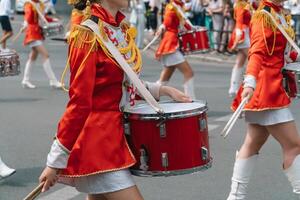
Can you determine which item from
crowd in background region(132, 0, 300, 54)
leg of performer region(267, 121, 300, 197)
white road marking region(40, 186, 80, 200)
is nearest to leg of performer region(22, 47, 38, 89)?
crowd in background region(132, 0, 300, 54)

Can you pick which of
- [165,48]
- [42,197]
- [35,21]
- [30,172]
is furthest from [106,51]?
[35,21]

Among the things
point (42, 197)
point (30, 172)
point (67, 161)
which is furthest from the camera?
point (30, 172)

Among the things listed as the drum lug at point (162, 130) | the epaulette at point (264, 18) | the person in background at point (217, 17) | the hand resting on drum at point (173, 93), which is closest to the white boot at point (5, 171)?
the epaulette at point (264, 18)

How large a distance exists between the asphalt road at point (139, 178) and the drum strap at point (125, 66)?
2.58 m

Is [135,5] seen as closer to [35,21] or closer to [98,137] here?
[35,21]

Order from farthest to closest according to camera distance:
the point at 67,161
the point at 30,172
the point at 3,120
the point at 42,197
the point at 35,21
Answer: the point at 35,21, the point at 3,120, the point at 30,172, the point at 42,197, the point at 67,161

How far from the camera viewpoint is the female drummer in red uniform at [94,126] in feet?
12.5

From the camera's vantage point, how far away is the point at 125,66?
3869mm

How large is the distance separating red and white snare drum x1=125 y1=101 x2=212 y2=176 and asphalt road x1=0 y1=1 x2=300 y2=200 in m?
2.49

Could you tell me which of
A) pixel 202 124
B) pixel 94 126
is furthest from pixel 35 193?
pixel 202 124

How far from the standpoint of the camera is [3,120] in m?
10.1

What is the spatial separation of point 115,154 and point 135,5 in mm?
16602

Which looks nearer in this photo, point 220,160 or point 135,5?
point 220,160

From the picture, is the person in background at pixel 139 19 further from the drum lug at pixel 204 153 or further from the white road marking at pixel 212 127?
the drum lug at pixel 204 153
